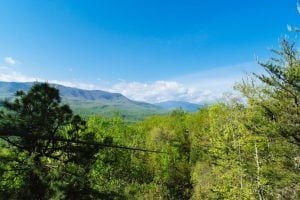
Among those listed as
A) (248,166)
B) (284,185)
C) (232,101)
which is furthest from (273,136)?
(232,101)

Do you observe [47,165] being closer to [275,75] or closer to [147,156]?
[275,75]

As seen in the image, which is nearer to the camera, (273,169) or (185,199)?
(273,169)

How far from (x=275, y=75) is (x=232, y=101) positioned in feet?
33.2

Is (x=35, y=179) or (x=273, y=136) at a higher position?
(x=273, y=136)

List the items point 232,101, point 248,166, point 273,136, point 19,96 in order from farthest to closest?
point 232,101 < point 248,166 < point 273,136 < point 19,96

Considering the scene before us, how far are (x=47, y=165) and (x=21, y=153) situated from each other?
1.90 m

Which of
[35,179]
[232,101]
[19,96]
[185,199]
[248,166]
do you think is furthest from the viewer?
[185,199]

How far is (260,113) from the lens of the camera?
22609mm

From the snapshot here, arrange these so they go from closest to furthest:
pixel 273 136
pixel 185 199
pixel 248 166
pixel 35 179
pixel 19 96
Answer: pixel 35 179, pixel 19 96, pixel 273 136, pixel 248 166, pixel 185 199

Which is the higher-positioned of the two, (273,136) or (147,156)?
(273,136)

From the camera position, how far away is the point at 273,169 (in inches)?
912

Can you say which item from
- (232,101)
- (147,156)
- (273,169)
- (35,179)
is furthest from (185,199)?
(35,179)

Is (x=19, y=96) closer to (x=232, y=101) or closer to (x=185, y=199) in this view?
(x=232, y=101)

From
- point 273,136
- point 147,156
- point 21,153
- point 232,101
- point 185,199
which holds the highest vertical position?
point 232,101
